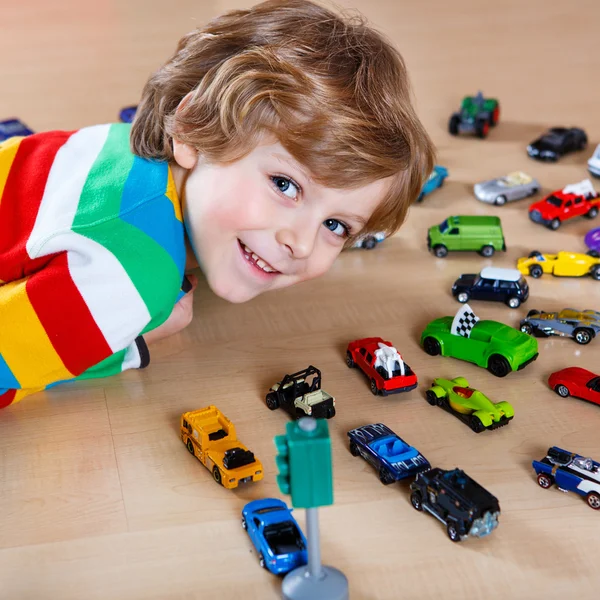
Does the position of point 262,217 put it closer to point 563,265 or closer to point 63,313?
point 63,313

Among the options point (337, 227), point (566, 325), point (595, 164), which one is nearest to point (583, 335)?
point (566, 325)

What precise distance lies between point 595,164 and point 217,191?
0.94 metres

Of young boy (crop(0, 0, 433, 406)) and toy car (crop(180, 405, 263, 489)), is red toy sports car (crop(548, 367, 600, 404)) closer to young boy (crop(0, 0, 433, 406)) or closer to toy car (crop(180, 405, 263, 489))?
young boy (crop(0, 0, 433, 406))

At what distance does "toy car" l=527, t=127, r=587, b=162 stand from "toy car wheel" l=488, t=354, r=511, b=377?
30.2 inches

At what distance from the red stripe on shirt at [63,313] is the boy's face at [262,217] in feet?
0.59

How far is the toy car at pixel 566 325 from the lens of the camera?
4.26 feet

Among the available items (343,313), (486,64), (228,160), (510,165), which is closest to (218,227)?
(228,160)

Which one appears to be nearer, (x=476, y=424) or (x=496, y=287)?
(x=476, y=424)

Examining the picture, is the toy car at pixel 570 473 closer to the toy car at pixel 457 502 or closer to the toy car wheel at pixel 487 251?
the toy car at pixel 457 502

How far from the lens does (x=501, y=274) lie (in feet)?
4.56

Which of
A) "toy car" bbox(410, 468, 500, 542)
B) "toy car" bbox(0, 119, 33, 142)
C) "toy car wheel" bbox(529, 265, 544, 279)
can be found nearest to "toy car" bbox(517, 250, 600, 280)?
"toy car wheel" bbox(529, 265, 544, 279)

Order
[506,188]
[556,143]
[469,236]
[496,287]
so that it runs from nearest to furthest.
Answer: [496,287] < [469,236] < [506,188] < [556,143]

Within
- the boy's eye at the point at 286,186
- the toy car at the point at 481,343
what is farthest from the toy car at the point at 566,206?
the boy's eye at the point at 286,186

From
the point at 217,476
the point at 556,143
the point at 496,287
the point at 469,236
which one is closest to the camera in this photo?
the point at 217,476
